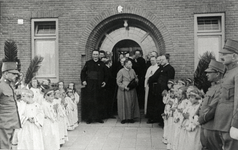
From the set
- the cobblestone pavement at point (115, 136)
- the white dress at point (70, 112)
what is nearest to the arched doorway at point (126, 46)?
the cobblestone pavement at point (115, 136)

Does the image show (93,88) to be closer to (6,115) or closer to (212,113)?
(6,115)

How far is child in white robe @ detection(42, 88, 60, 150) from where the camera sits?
6.04m

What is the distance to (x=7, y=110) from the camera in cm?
504

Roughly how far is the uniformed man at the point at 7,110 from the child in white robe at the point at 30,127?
34 cm

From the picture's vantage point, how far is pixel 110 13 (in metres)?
10.0

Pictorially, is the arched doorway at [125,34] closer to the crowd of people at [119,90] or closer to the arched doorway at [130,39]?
the arched doorway at [130,39]

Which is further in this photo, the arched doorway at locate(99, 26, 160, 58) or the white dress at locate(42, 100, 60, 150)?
the arched doorway at locate(99, 26, 160, 58)

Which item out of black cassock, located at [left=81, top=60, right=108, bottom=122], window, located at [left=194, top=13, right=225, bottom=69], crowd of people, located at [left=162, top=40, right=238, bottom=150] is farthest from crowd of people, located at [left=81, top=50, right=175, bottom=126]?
crowd of people, located at [left=162, top=40, right=238, bottom=150]

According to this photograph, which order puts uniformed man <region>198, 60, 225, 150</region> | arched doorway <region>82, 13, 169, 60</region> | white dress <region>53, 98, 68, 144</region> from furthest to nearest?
arched doorway <region>82, 13, 169, 60</region> < white dress <region>53, 98, 68, 144</region> < uniformed man <region>198, 60, 225, 150</region>

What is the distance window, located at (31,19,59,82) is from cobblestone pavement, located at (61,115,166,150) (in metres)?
2.54

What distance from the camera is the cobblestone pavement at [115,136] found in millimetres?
6748

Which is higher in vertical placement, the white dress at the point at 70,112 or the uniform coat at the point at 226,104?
the uniform coat at the point at 226,104

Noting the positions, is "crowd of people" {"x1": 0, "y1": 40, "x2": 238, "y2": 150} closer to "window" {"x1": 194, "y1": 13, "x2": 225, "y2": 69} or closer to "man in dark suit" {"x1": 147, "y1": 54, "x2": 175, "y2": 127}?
"man in dark suit" {"x1": 147, "y1": 54, "x2": 175, "y2": 127}

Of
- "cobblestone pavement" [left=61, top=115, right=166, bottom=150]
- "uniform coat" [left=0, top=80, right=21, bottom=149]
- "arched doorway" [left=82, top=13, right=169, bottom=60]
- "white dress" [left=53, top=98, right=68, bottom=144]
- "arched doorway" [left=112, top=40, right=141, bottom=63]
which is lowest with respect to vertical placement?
"cobblestone pavement" [left=61, top=115, right=166, bottom=150]
